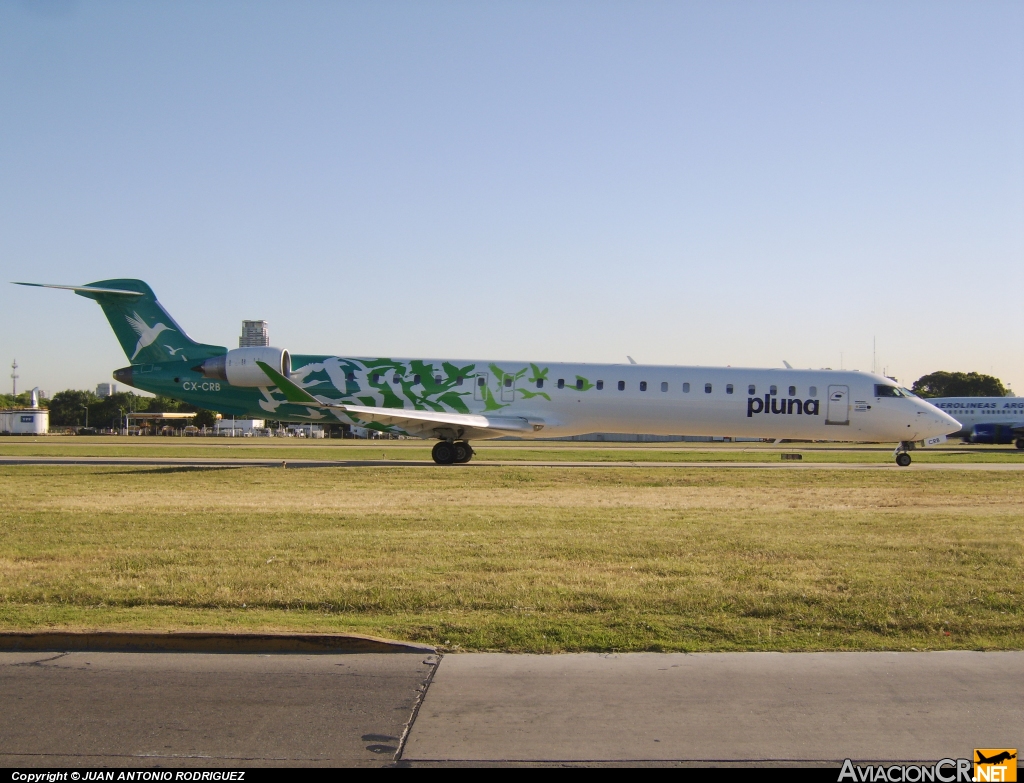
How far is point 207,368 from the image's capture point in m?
29.4

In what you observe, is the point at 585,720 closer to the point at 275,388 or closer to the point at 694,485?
the point at 694,485

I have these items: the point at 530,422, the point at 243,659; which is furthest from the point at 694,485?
the point at 243,659

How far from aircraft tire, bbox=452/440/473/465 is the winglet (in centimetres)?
455

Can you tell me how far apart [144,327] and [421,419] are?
9769 mm

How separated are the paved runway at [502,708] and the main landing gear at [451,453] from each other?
22375 mm

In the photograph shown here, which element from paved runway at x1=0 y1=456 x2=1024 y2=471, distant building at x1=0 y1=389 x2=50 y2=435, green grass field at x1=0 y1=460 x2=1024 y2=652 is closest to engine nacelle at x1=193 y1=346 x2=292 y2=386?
paved runway at x1=0 y1=456 x2=1024 y2=471

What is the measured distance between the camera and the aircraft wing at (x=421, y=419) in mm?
27391

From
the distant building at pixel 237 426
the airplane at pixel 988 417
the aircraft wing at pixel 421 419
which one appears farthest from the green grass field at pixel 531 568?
the distant building at pixel 237 426

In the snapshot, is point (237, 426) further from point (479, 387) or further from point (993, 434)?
point (479, 387)

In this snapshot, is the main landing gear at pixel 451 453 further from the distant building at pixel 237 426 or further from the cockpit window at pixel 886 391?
the distant building at pixel 237 426

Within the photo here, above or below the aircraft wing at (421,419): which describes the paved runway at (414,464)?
below

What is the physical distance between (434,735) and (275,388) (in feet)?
84.0

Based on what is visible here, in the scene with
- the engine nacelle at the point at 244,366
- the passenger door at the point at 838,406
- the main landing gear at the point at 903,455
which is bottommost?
the main landing gear at the point at 903,455

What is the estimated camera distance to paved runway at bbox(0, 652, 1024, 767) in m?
4.88
